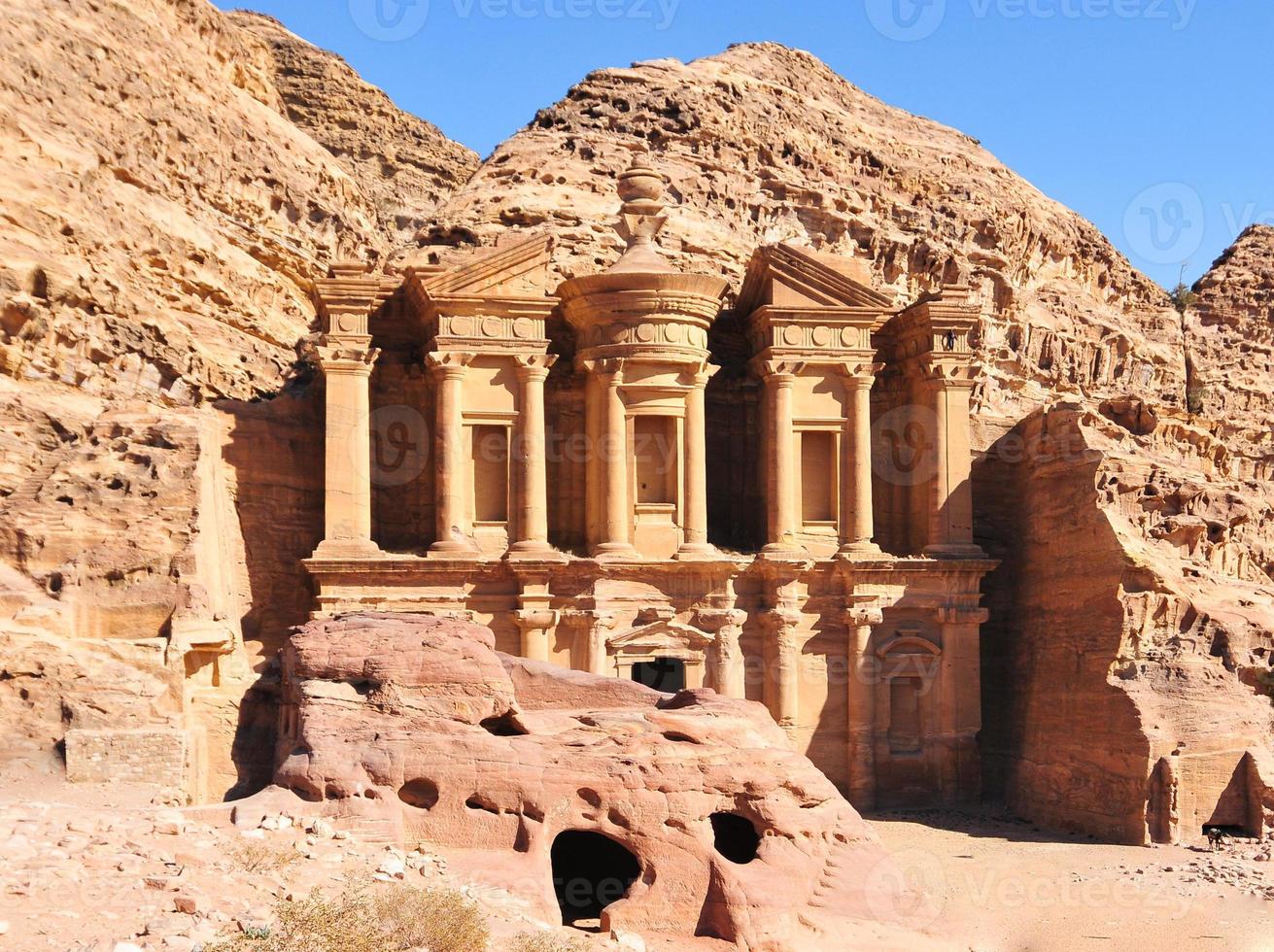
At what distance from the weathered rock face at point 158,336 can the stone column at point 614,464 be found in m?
6.35

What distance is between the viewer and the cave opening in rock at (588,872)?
19609 millimetres

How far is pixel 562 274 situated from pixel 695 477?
650cm

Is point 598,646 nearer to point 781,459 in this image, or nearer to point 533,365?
point 781,459

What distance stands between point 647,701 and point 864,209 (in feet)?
80.8

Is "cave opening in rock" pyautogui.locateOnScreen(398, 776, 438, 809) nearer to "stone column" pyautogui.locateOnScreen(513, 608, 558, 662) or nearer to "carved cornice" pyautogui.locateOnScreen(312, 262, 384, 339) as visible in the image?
"stone column" pyautogui.locateOnScreen(513, 608, 558, 662)

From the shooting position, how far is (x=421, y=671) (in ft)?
63.0

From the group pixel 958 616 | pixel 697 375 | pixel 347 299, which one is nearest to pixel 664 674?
pixel 958 616

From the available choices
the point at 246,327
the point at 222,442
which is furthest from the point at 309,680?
the point at 246,327

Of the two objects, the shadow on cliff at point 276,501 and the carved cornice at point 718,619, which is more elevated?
the shadow on cliff at point 276,501

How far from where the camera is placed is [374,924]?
13961 mm

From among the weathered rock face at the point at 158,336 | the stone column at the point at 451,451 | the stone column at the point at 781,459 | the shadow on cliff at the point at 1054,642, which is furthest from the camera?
the stone column at the point at 781,459

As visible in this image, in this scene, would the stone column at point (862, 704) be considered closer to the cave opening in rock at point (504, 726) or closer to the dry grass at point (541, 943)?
the cave opening in rock at point (504, 726)

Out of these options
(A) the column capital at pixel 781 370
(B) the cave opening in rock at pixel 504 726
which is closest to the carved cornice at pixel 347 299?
(A) the column capital at pixel 781 370

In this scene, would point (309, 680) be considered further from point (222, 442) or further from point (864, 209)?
point (864, 209)
